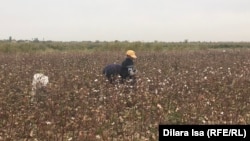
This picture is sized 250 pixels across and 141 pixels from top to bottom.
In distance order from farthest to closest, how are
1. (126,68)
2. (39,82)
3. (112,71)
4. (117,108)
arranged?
(112,71), (126,68), (39,82), (117,108)

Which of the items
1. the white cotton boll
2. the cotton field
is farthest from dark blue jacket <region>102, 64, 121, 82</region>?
the white cotton boll

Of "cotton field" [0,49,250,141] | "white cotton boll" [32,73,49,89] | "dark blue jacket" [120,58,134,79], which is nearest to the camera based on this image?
"cotton field" [0,49,250,141]

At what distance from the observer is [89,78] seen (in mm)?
11703

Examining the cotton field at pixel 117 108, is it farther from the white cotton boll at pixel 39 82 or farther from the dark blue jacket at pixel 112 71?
the dark blue jacket at pixel 112 71

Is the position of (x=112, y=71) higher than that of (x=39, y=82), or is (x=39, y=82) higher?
(x=112, y=71)

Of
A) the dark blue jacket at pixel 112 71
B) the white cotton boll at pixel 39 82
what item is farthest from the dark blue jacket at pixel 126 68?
the white cotton boll at pixel 39 82

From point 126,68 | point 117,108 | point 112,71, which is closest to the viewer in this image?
point 117,108

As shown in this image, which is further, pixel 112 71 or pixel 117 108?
pixel 112 71

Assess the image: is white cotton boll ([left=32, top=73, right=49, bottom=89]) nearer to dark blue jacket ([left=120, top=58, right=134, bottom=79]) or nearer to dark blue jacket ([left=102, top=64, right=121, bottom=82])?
dark blue jacket ([left=102, top=64, right=121, bottom=82])

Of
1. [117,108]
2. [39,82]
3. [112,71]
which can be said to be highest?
[112,71]

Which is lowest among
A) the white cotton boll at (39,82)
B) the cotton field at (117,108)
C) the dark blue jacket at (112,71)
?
the cotton field at (117,108)

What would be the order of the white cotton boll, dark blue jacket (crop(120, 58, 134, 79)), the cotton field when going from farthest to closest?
dark blue jacket (crop(120, 58, 134, 79)), the white cotton boll, the cotton field

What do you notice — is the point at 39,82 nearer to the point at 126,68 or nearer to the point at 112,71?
the point at 112,71

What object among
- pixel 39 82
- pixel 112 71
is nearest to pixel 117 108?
pixel 39 82
